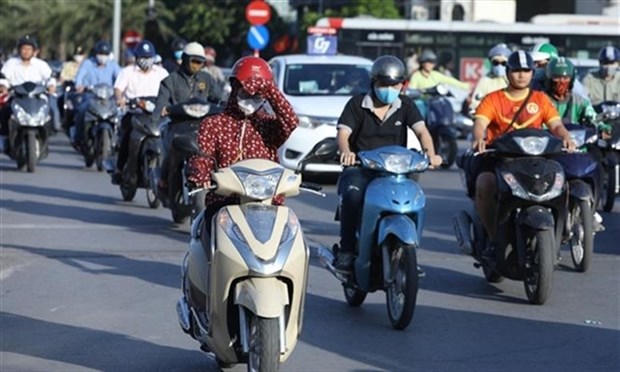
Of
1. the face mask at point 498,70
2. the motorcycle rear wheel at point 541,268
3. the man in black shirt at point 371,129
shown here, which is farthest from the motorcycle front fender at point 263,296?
the face mask at point 498,70

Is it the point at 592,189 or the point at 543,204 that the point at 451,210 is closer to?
the point at 592,189

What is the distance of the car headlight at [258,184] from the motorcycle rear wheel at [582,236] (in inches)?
203

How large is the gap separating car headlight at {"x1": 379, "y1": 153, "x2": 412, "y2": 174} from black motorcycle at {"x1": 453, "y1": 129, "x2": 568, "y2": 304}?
3.84 feet

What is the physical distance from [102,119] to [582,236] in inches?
425

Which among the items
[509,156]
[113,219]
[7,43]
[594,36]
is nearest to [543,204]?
[509,156]

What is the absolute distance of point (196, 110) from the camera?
14797 mm

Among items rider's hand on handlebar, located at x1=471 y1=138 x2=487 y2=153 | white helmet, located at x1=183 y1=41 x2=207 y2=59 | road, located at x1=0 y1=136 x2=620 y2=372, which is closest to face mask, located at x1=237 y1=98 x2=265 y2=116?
road, located at x1=0 y1=136 x2=620 y2=372

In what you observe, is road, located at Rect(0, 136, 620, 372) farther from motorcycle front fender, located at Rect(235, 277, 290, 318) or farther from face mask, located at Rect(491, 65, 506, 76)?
face mask, located at Rect(491, 65, 506, 76)

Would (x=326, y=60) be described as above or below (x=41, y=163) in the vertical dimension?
above

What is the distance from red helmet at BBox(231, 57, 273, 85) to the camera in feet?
26.8

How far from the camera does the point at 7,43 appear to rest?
81.1m

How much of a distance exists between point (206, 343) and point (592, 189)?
5827mm

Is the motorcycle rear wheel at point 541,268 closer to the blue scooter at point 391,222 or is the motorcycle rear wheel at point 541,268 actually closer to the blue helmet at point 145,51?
the blue scooter at point 391,222

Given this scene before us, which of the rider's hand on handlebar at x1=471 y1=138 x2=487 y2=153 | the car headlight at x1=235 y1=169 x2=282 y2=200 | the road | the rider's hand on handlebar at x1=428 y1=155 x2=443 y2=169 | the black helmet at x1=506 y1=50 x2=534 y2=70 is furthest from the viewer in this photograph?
the black helmet at x1=506 y1=50 x2=534 y2=70
